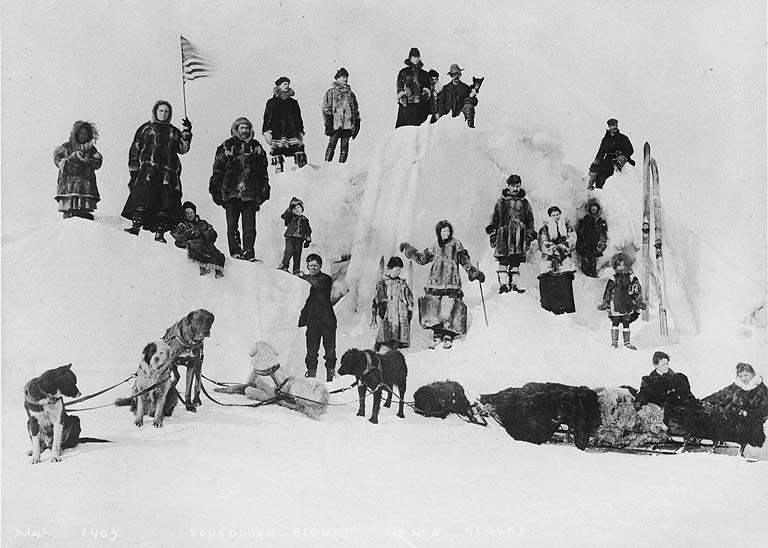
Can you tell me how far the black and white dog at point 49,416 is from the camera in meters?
5.69

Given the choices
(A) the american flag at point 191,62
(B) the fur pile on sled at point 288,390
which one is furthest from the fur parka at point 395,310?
(A) the american flag at point 191,62

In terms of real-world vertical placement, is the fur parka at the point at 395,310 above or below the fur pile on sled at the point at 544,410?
above

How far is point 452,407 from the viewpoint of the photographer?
19.7ft

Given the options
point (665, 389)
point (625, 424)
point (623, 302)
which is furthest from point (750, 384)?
point (623, 302)

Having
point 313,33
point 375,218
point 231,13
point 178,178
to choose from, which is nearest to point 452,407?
point 375,218

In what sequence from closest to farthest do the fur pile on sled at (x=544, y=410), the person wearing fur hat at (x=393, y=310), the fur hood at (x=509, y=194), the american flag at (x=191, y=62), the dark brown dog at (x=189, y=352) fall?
the dark brown dog at (x=189, y=352), the fur pile on sled at (x=544, y=410), the person wearing fur hat at (x=393, y=310), the american flag at (x=191, y=62), the fur hood at (x=509, y=194)

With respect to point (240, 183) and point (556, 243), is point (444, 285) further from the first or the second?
point (240, 183)

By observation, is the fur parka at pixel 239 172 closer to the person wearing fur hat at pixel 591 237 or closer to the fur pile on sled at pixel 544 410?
the fur pile on sled at pixel 544 410

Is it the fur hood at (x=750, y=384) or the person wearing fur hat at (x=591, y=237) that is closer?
the fur hood at (x=750, y=384)

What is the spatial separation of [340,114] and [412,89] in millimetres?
616

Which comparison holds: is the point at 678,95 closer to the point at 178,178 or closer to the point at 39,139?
the point at 178,178

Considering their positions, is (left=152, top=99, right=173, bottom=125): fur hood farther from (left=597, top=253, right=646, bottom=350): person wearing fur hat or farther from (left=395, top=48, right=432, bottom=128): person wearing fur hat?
(left=597, top=253, right=646, bottom=350): person wearing fur hat

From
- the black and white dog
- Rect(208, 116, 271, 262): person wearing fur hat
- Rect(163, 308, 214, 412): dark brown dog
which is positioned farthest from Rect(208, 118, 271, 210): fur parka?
the black and white dog

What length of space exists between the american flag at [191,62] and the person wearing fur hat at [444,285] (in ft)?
6.85
